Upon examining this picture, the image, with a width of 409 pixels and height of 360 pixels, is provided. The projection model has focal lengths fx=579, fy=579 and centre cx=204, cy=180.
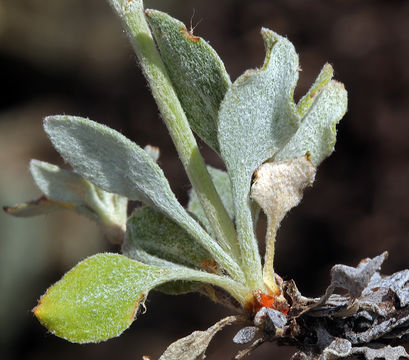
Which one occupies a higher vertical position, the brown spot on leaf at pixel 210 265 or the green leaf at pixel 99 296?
the brown spot on leaf at pixel 210 265

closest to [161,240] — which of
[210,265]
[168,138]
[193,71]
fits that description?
[210,265]

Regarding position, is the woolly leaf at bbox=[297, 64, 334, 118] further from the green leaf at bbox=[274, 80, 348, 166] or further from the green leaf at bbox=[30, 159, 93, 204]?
the green leaf at bbox=[30, 159, 93, 204]

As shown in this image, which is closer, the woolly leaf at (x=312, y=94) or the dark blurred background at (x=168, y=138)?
the woolly leaf at (x=312, y=94)

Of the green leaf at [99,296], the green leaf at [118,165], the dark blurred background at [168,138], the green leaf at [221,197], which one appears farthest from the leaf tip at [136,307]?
the dark blurred background at [168,138]

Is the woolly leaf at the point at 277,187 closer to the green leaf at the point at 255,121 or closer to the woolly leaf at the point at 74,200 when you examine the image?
the green leaf at the point at 255,121

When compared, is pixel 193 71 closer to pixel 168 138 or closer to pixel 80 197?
pixel 80 197

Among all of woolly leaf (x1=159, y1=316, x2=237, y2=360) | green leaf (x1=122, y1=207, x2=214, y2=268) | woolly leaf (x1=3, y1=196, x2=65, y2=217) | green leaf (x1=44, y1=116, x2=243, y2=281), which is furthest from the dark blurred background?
woolly leaf (x1=159, y1=316, x2=237, y2=360)

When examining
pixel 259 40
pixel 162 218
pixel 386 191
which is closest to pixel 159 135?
pixel 259 40
